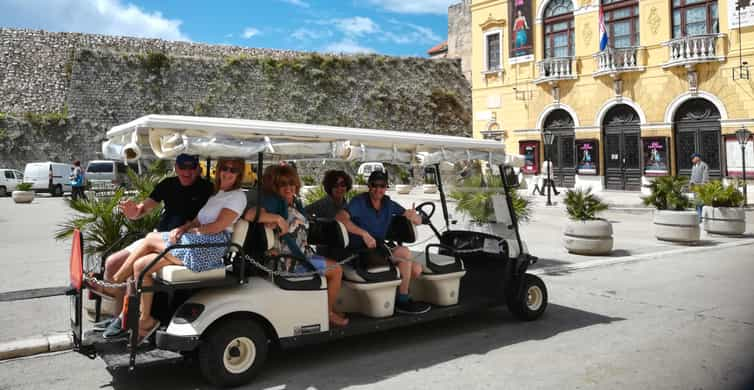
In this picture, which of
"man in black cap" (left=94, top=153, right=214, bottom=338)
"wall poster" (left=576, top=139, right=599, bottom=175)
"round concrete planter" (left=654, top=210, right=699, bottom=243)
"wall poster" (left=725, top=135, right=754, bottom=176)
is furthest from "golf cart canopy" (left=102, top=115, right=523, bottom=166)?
"wall poster" (left=576, top=139, right=599, bottom=175)

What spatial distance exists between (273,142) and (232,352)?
1.69 meters

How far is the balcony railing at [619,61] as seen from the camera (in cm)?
2744

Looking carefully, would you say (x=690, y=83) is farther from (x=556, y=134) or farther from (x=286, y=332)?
(x=286, y=332)

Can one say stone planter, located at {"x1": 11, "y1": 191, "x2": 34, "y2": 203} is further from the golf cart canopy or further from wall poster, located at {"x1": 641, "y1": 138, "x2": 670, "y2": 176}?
wall poster, located at {"x1": 641, "y1": 138, "x2": 670, "y2": 176}

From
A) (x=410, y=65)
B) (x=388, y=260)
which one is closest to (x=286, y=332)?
(x=388, y=260)

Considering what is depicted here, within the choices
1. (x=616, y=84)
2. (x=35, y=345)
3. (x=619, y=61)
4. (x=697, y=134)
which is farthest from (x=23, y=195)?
(x=697, y=134)

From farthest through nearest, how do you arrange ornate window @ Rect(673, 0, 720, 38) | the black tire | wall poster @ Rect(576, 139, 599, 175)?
wall poster @ Rect(576, 139, 599, 175) → ornate window @ Rect(673, 0, 720, 38) → the black tire

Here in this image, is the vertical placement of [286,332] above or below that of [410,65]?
below

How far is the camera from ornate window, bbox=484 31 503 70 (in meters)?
32.4

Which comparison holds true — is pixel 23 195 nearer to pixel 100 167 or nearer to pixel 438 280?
pixel 100 167

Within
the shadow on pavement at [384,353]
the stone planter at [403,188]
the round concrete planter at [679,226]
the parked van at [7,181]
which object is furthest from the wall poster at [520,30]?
the parked van at [7,181]

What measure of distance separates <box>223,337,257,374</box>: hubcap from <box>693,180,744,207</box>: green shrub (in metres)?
13.0

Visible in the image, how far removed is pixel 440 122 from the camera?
163ft

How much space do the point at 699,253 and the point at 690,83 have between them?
17157mm
